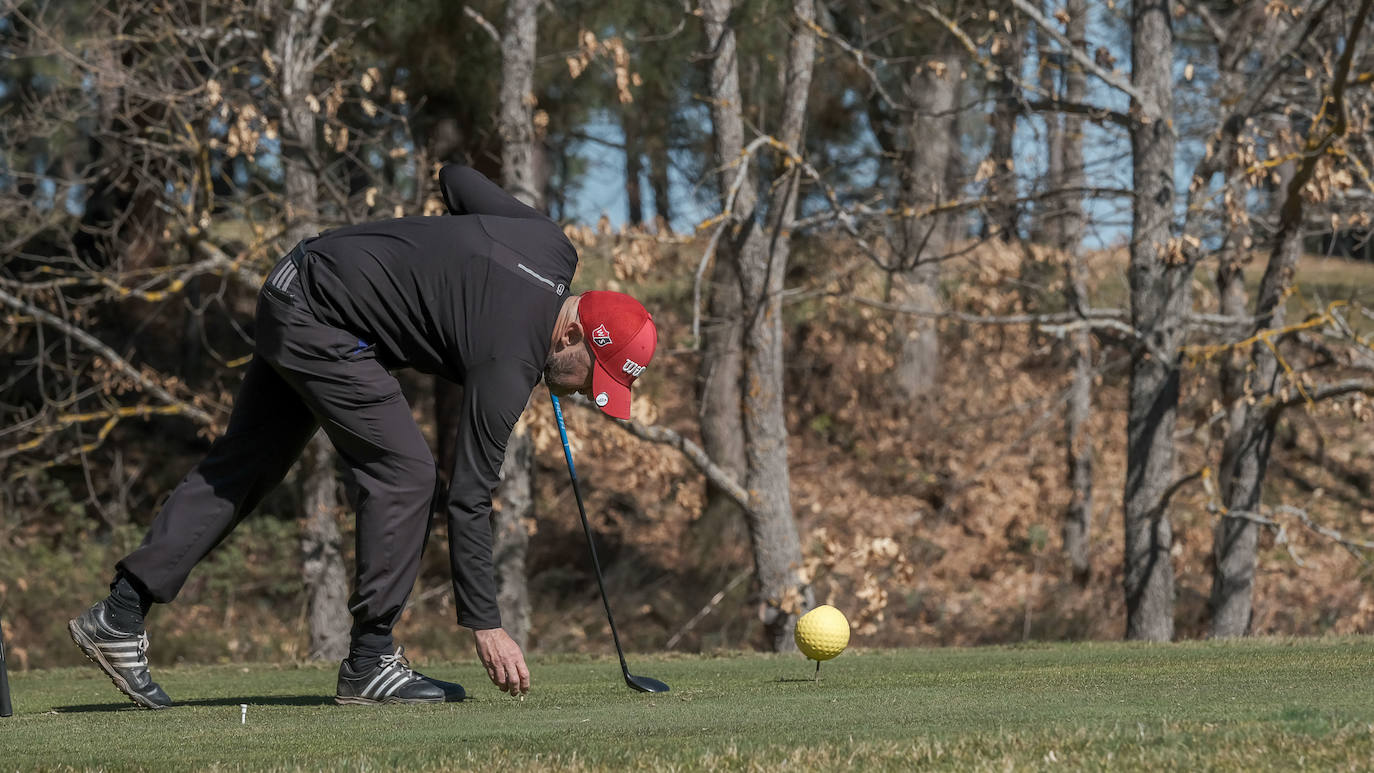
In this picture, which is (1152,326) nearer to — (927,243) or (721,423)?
(927,243)

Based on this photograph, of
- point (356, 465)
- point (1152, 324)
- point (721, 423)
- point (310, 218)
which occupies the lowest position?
point (721, 423)

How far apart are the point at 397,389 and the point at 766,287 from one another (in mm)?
7403

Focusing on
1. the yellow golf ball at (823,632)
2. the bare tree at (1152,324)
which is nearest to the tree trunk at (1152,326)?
the bare tree at (1152,324)

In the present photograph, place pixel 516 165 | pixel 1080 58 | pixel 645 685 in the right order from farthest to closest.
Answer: pixel 516 165 → pixel 1080 58 → pixel 645 685

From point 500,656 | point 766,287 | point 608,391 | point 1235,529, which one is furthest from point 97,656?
point 1235,529

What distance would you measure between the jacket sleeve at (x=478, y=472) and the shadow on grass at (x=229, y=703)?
1.26 meters

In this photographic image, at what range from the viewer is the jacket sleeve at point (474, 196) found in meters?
5.66

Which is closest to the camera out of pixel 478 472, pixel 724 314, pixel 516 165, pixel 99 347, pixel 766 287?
pixel 478 472

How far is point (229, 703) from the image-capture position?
5.93m

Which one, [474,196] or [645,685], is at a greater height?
[474,196]

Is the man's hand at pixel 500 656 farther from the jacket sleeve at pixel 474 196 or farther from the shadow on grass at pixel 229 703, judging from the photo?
the jacket sleeve at pixel 474 196

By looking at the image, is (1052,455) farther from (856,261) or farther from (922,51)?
(922,51)

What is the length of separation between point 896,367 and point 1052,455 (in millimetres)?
2477

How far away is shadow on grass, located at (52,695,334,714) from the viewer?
5.79 meters
